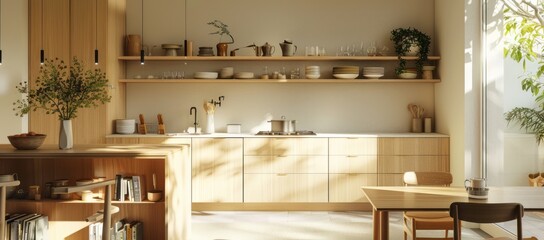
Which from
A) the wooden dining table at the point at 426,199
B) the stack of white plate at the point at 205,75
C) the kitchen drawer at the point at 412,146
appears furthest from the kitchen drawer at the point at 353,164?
the wooden dining table at the point at 426,199

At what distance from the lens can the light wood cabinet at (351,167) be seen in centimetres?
652

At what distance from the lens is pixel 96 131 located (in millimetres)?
6590

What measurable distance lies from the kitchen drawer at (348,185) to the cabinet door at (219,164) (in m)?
1.11

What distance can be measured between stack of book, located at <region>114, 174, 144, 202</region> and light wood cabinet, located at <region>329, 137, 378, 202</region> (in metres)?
2.97

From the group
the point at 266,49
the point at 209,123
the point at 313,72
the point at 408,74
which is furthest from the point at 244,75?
the point at 408,74

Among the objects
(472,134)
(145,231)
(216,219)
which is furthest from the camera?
(216,219)

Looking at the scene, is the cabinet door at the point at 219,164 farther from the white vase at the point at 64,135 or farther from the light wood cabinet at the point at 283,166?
the white vase at the point at 64,135

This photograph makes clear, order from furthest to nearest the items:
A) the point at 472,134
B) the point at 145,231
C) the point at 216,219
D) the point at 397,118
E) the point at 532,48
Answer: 1. the point at 397,118
2. the point at 216,219
3. the point at 472,134
4. the point at 532,48
5. the point at 145,231

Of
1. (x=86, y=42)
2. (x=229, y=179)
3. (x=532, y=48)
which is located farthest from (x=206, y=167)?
(x=532, y=48)

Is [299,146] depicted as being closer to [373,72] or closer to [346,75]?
[346,75]

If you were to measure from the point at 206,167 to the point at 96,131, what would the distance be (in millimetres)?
1392

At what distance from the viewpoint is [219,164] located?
21.5ft

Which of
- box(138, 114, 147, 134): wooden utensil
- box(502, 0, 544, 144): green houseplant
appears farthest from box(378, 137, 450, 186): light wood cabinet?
box(138, 114, 147, 134): wooden utensil

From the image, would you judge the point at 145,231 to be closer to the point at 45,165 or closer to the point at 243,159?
the point at 45,165
